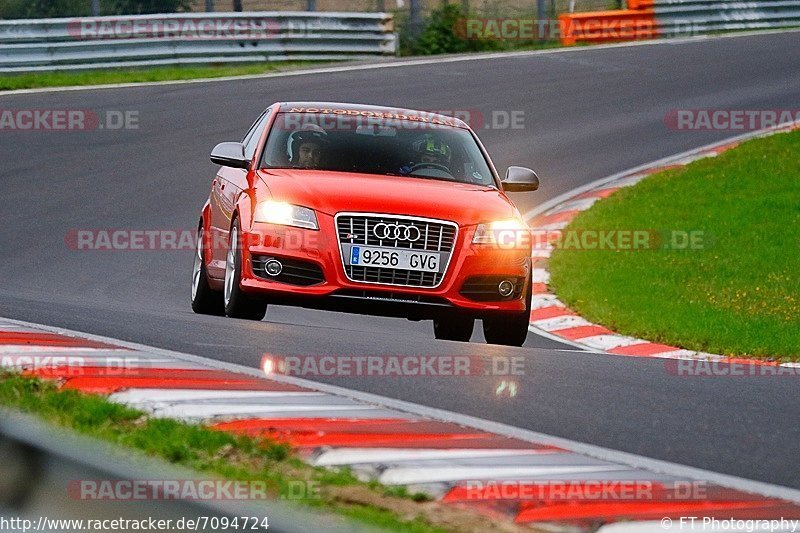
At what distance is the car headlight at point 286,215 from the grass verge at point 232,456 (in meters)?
3.22

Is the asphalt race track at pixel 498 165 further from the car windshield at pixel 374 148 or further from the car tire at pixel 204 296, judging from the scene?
the car windshield at pixel 374 148

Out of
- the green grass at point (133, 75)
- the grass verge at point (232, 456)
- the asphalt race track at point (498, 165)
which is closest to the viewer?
the grass verge at point (232, 456)

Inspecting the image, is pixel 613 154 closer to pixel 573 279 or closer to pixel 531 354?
pixel 573 279

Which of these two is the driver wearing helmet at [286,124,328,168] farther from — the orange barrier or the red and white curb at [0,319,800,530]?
the orange barrier

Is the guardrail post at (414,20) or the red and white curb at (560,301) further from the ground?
the guardrail post at (414,20)

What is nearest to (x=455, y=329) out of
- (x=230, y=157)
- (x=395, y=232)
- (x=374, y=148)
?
(x=374, y=148)

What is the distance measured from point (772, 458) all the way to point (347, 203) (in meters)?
3.99

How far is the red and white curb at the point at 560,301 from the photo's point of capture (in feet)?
36.1

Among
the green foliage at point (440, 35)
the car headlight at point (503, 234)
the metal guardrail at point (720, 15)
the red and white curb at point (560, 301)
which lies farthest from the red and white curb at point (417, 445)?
the metal guardrail at point (720, 15)

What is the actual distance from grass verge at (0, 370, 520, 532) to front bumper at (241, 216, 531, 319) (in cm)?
315

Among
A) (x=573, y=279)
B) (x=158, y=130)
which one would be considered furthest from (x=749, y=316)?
(x=158, y=130)

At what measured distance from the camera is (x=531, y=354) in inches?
328

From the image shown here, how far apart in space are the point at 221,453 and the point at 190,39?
1961 cm

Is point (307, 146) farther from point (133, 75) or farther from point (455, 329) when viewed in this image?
point (133, 75)
